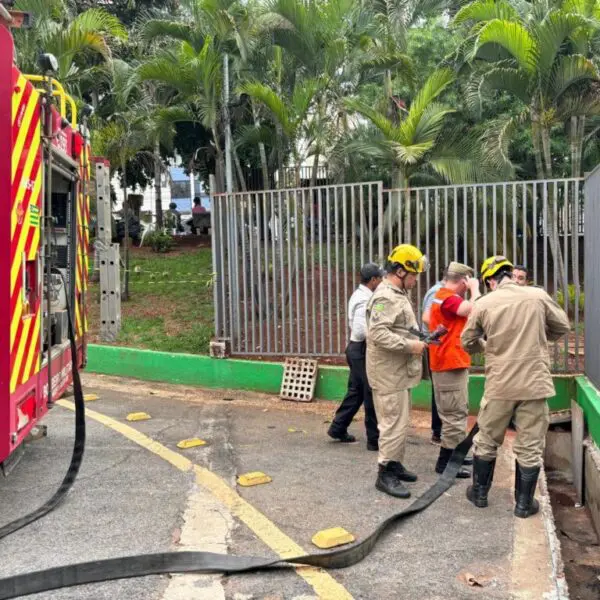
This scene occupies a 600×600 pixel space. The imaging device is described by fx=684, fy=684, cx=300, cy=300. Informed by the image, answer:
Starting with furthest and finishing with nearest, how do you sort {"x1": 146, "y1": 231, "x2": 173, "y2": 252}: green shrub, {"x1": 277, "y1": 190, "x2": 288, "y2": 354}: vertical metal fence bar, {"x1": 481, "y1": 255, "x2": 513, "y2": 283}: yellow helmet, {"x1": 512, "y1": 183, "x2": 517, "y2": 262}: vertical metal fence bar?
{"x1": 146, "y1": 231, "x2": 173, "y2": 252}: green shrub, {"x1": 277, "y1": 190, "x2": 288, "y2": 354}: vertical metal fence bar, {"x1": 512, "y1": 183, "x2": 517, "y2": 262}: vertical metal fence bar, {"x1": 481, "y1": 255, "x2": 513, "y2": 283}: yellow helmet

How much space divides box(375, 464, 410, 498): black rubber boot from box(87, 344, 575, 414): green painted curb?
8.52 ft

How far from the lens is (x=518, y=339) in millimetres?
4570

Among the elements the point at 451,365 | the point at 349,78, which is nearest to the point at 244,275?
the point at 451,365

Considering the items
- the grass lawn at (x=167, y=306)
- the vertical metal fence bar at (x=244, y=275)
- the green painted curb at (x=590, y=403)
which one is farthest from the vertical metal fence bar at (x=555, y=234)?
the grass lawn at (x=167, y=306)

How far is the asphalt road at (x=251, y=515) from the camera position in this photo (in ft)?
11.6

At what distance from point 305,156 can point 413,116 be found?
8.85ft

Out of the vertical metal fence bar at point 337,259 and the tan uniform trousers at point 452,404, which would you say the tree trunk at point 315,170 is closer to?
the vertical metal fence bar at point 337,259

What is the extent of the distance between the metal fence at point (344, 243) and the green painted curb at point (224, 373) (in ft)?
0.86

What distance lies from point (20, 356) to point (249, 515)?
1.76m

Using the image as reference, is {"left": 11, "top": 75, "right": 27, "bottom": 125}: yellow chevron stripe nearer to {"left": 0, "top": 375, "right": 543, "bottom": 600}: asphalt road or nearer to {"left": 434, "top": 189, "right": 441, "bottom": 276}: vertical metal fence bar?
{"left": 0, "top": 375, "right": 543, "bottom": 600}: asphalt road

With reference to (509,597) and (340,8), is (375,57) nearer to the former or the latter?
(340,8)

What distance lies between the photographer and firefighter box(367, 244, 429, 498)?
491 cm

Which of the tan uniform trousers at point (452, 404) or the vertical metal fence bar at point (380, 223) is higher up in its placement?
the vertical metal fence bar at point (380, 223)

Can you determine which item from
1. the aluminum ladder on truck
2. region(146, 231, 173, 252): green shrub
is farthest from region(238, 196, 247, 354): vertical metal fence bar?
region(146, 231, 173, 252): green shrub
